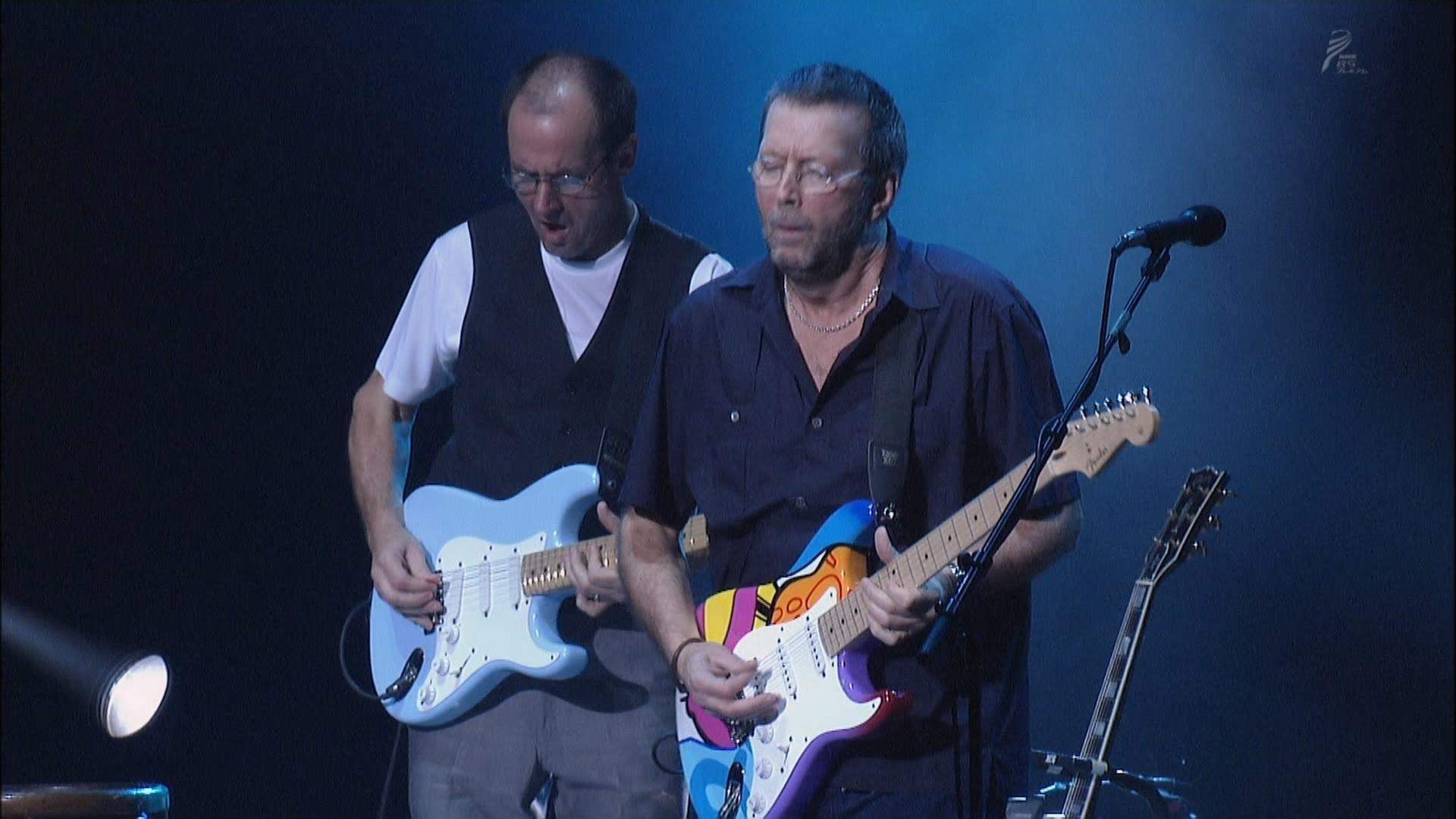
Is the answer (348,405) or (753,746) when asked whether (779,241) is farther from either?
(348,405)

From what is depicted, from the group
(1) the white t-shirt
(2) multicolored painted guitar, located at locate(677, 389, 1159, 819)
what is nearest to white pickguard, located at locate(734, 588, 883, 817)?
(2) multicolored painted guitar, located at locate(677, 389, 1159, 819)

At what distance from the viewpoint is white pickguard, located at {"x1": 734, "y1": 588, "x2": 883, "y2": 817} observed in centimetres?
288

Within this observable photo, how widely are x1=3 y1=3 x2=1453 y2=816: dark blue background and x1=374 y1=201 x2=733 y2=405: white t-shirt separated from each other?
67 cm

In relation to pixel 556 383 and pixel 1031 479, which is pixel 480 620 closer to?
pixel 556 383

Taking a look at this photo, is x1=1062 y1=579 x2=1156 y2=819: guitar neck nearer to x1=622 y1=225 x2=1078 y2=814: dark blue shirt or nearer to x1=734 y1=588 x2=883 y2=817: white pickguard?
x1=622 y1=225 x2=1078 y2=814: dark blue shirt

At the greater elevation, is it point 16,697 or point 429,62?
point 429,62

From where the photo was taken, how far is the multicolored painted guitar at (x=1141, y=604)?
9.35ft

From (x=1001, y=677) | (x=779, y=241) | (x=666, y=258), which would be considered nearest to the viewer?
(x=1001, y=677)

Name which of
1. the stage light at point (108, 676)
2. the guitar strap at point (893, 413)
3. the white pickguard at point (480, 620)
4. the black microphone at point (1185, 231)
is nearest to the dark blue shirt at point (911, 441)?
the guitar strap at point (893, 413)

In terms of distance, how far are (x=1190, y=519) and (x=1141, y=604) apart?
0.21 meters

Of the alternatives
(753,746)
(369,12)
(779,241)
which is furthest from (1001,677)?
(369,12)

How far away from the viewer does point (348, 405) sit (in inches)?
193

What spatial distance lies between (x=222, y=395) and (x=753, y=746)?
8.42ft

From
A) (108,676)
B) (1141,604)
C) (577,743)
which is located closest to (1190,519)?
(1141,604)
